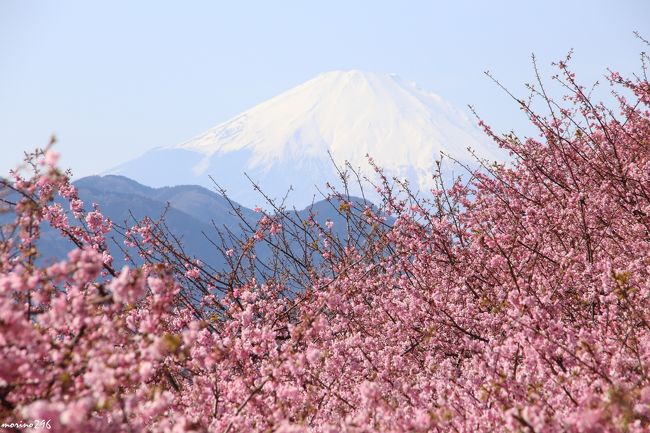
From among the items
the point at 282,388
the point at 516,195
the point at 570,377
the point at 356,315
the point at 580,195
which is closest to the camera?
the point at 570,377

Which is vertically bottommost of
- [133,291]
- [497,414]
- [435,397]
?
[497,414]

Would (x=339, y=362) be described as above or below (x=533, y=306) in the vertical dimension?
above

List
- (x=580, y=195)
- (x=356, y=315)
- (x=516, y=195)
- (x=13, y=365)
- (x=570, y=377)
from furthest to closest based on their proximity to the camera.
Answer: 1. (x=516, y=195)
2. (x=356, y=315)
3. (x=580, y=195)
4. (x=570, y=377)
5. (x=13, y=365)

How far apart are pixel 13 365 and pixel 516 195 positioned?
896cm

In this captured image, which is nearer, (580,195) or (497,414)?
(497,414)

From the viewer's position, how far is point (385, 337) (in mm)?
8086

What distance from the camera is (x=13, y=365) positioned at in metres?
3.14

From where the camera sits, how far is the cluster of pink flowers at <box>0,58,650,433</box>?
3322 mm

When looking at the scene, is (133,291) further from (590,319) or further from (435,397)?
(590,319)

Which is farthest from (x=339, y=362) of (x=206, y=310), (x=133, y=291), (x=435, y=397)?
(x=206, y=310)

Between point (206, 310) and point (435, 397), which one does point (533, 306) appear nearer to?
point (435, 397)

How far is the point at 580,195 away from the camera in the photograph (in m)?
7.34

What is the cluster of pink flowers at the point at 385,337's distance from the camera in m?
3.32

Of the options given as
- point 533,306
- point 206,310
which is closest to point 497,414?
point 533,306
